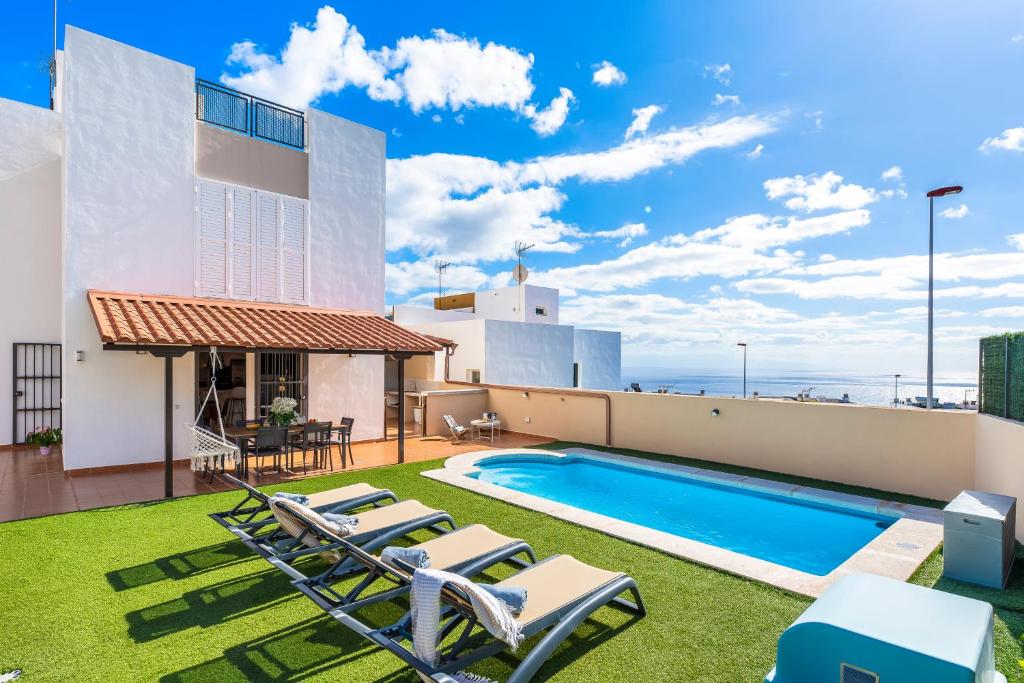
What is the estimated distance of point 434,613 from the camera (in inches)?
141

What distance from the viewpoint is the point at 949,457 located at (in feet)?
30.6

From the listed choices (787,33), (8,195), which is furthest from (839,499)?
(8,195)

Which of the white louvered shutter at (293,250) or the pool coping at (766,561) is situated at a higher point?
the white louvered shutter at (293,250)

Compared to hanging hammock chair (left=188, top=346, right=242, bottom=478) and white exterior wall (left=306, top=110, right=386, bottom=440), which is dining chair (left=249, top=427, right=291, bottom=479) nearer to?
hanging hammock chair (left=188, top=346, right=242, bottom=478)

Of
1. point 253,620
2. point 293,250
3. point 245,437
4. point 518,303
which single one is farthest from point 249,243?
point 518,303

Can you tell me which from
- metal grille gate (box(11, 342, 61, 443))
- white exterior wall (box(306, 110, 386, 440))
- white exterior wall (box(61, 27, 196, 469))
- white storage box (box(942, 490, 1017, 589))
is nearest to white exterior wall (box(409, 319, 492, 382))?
white exterior wall (box(306, 110, 386, 440))

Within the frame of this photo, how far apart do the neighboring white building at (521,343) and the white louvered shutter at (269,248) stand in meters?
11.5

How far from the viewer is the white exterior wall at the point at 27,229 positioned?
42.6 feet

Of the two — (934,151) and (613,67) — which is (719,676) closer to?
(934,151)

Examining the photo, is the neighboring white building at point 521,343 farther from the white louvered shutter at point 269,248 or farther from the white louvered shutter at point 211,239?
the white louvered shutter at point 211,239

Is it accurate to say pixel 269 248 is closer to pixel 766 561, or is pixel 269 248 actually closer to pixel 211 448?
pixel 211 448

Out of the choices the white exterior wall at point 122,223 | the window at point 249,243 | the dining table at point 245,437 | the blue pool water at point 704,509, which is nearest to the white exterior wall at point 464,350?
the window at point 249,243

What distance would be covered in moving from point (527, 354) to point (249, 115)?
16411 millimetres

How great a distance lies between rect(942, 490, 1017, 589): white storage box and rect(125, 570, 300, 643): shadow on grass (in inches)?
292
